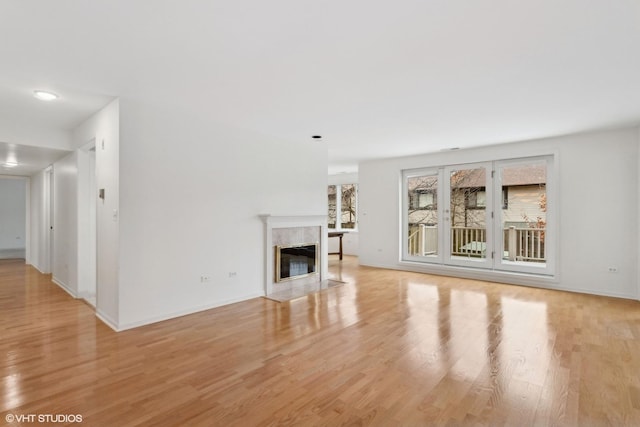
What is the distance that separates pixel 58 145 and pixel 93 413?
4.18 meters

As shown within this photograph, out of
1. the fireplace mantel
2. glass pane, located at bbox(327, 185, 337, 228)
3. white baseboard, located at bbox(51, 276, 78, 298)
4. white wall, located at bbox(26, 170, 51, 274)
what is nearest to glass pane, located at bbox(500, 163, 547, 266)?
the fireplace mantel

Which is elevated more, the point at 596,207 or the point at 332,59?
the point at 332,59

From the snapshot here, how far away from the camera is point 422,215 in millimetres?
6930

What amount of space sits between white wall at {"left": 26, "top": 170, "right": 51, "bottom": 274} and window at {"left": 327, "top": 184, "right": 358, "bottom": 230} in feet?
22.3

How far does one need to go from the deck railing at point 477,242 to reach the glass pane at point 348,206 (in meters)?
2.99

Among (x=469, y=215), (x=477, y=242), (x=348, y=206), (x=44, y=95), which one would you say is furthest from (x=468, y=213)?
(x=44, y=95)

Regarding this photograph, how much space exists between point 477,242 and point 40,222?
896 centimetres

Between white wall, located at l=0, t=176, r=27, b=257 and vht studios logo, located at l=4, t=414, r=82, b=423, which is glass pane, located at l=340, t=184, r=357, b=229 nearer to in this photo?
vht studios logo, located at l=4, t=414, r=82, b=423

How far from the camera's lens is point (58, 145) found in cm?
462

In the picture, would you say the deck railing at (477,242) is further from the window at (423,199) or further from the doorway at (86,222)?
the doorway at (86,222)

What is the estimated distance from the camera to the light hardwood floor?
200 cm

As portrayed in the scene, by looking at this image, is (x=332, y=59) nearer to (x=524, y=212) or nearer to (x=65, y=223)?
(x=524, y=212)

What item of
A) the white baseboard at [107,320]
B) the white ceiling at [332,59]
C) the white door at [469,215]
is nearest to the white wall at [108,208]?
the white baseboard at [107,320]

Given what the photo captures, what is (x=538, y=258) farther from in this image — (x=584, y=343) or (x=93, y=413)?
(x=93, y=413)
